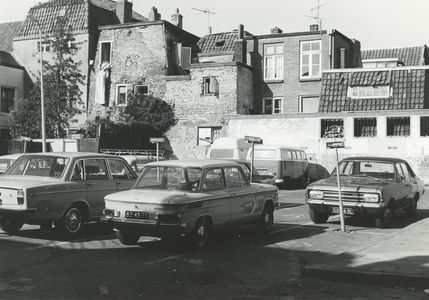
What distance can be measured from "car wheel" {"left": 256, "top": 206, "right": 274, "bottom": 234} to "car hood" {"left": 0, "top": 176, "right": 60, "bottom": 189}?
425 cm

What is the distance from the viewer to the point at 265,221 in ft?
38.6

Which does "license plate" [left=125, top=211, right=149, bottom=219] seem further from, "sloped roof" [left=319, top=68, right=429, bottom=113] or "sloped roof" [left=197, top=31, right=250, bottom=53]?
"sloped roof" [left=197, top=31, right=250, bottom=53]

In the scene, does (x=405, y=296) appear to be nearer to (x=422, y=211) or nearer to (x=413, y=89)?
(x=422, y=211)

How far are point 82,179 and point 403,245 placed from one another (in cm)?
642

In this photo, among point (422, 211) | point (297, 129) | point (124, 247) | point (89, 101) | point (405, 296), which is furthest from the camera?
point (89, 101)

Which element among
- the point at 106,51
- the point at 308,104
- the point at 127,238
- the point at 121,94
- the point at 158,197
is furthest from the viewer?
the point at 106,51

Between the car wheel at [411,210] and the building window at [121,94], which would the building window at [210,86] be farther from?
the car wheel at [411,210]

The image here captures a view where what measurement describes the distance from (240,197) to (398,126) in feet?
63.8

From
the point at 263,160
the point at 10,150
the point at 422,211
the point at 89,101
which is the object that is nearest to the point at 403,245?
the point at 422,211

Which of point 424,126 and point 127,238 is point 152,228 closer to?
point 127,238

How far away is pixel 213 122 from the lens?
33.2 metres

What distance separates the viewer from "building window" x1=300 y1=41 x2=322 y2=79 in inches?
1358

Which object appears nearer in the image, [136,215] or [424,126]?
[136,215]

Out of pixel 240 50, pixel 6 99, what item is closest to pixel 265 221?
pixel 240 50
